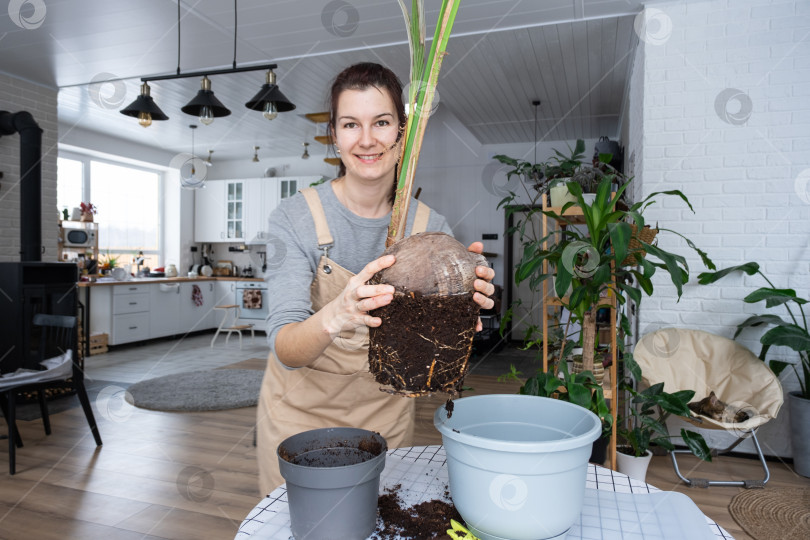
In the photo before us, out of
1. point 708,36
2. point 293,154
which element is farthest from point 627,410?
point 293,154

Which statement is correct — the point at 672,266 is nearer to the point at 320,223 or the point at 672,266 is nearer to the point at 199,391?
the point at 320,223

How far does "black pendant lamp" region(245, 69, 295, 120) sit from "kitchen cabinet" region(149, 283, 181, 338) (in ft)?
13.4

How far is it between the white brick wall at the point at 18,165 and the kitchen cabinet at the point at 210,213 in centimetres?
335

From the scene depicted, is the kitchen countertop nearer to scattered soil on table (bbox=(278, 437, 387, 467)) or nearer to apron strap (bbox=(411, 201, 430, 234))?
apron strap (bbox=(411, 201, 430, 234))

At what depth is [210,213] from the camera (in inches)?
323

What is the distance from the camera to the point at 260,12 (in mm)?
3334

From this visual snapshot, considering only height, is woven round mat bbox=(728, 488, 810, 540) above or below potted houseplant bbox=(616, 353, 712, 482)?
below

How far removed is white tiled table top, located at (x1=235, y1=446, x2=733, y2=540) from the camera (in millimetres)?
692

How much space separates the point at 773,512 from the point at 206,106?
3765 millimetres

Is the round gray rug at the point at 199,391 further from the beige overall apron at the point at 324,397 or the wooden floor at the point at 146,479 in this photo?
the beige overall apron at the point at 324,397

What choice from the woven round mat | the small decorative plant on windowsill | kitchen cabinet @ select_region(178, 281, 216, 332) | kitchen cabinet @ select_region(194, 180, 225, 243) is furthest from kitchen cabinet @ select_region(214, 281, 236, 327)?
the woven round mat

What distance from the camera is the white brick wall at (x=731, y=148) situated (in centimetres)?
290

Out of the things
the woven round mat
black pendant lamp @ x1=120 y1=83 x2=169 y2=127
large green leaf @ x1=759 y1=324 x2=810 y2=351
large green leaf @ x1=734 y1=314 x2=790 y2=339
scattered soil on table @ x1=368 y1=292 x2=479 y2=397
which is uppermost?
black pendant lamp @ x1=120 y1=83 x2=169 y2=127

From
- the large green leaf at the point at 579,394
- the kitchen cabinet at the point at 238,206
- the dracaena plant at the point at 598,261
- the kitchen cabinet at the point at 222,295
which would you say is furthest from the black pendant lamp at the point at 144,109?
the kitchen cabinet at the point at 222,295
